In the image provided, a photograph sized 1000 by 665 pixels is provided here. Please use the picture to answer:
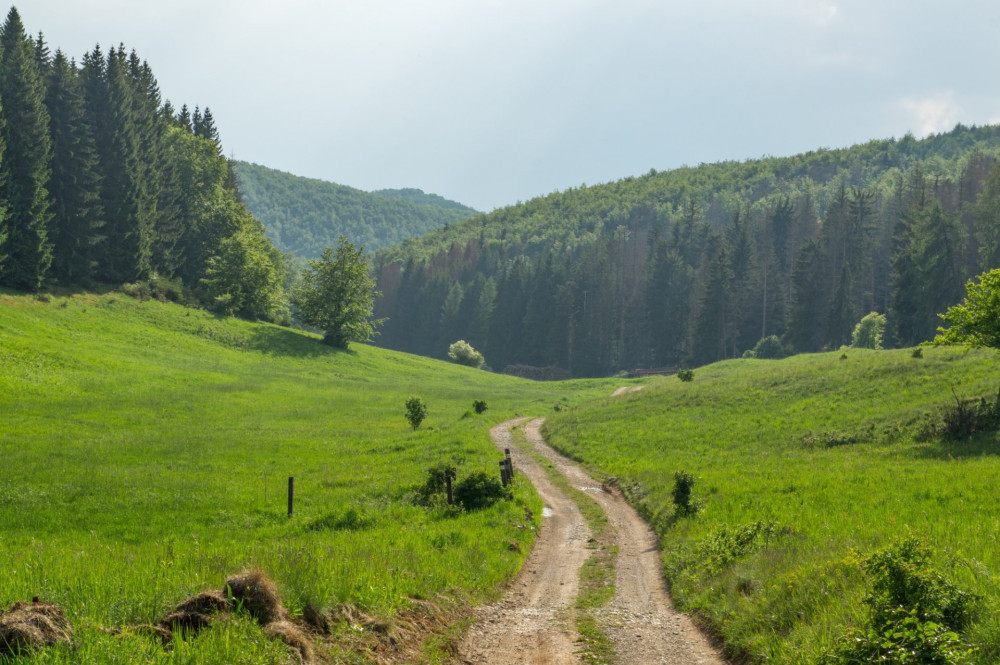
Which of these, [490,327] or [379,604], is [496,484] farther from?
[490,327]

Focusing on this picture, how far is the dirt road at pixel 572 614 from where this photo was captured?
1180cm

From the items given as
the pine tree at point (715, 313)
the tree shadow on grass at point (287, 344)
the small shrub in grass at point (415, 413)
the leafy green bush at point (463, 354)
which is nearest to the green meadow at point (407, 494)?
the small shrub in grass at point (415, 413)

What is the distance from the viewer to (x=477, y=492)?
24141 millimetres

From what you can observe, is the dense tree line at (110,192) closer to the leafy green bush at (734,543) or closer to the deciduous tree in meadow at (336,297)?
the deciduous tree in meadow at (336,297)

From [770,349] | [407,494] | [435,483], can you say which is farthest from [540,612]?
[770,349]

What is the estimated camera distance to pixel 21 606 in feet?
26.5

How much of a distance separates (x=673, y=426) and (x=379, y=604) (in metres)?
35.0

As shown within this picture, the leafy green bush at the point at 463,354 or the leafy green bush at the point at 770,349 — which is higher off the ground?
the leafy green bush at the point at 770,349

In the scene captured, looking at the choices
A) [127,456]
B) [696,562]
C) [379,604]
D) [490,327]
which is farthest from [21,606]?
[490,327]

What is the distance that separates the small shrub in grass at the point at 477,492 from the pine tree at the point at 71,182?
74617 millimetres

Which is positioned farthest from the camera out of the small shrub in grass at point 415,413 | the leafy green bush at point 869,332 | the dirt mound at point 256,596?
the leafy green bush at point 869,332

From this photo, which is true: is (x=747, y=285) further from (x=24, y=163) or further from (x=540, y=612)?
(x=540, y=612)

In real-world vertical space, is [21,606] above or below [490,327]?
below

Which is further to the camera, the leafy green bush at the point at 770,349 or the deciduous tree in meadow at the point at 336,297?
the leafy green bush at the point at 770,349
